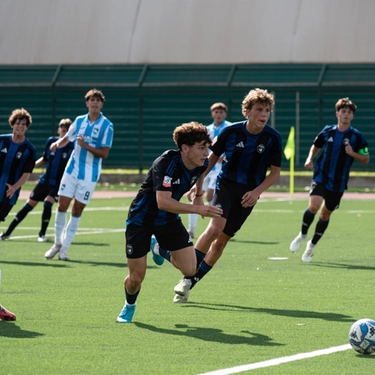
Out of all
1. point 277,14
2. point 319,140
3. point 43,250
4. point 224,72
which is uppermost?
point 277,14

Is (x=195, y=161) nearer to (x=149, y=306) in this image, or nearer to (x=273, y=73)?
(x=149, y=306)

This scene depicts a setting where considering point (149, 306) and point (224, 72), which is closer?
point (149, 306)

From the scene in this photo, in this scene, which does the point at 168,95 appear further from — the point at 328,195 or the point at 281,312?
the point at 281,312

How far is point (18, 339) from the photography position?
814 cm

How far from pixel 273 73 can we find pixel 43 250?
1970 cm

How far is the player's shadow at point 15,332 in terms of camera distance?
8273mm

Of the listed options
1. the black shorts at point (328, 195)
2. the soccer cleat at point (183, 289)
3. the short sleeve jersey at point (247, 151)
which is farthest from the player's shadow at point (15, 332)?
the black shorts at point (328, 195)

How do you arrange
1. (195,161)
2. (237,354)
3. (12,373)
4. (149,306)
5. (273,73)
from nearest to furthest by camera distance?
(12,373)
(237,354)
(195,161)
(149,306)
(273,73)

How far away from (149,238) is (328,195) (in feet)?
19.1

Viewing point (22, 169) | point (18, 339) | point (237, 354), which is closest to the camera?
point (237, 354)

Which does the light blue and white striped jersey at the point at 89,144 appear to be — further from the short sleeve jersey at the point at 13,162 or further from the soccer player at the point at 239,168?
the soccer player at the point at 239,168

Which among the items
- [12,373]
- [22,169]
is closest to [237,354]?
[12,373]

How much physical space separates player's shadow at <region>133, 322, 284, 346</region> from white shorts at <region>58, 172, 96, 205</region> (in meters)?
5.54

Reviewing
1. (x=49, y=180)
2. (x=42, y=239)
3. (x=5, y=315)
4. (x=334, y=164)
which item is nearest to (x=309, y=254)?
(x=334, y=164)
